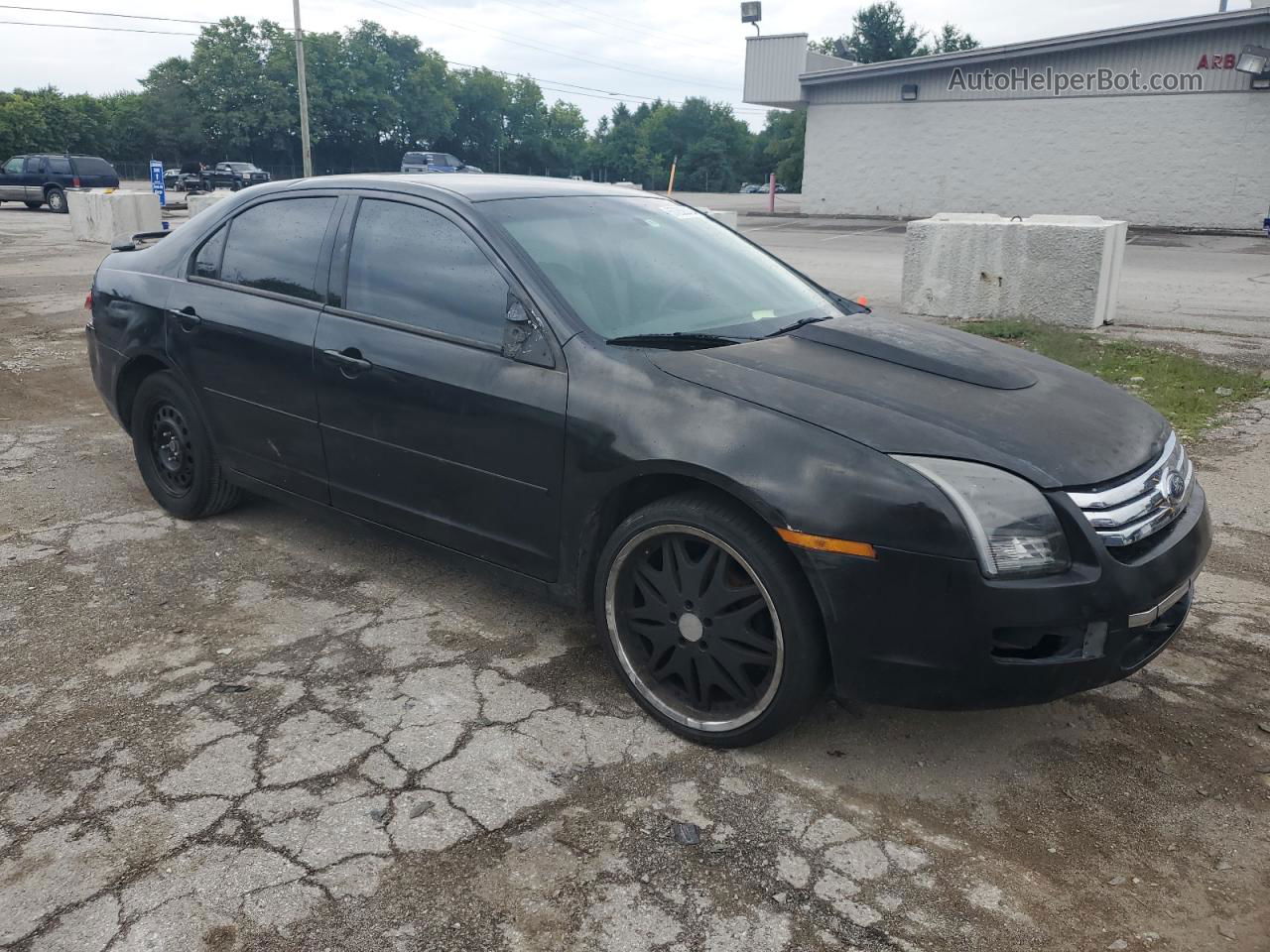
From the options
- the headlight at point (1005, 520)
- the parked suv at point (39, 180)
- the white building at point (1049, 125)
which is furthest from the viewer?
the parked suv at point (39, 180)

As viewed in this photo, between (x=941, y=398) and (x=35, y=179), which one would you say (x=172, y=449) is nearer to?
(x=941, y=398)

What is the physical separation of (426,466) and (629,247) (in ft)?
3.49

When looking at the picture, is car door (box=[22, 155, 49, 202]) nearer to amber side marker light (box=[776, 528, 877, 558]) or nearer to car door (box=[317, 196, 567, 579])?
car door (box=[317, 196, 567, 579])

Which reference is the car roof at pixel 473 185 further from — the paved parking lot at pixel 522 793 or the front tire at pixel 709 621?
the front tire at pixel 709 621

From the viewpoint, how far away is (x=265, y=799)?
2783mm

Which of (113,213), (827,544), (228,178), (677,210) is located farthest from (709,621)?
(228,178)

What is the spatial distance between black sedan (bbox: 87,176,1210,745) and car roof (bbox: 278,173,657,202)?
0.02 meters

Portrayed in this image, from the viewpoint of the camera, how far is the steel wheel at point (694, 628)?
289 cm

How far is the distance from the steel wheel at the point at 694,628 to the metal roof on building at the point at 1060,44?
2757 cm

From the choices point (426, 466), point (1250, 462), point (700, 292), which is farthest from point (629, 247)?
point (1250, 462)

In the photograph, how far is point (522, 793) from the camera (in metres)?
2.82

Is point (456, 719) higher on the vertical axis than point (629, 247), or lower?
lower

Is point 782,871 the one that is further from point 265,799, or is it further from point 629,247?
point 629,247

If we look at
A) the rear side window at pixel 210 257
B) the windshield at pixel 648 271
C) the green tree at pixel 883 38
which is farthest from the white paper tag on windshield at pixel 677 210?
the green tree at pixel 883 38
